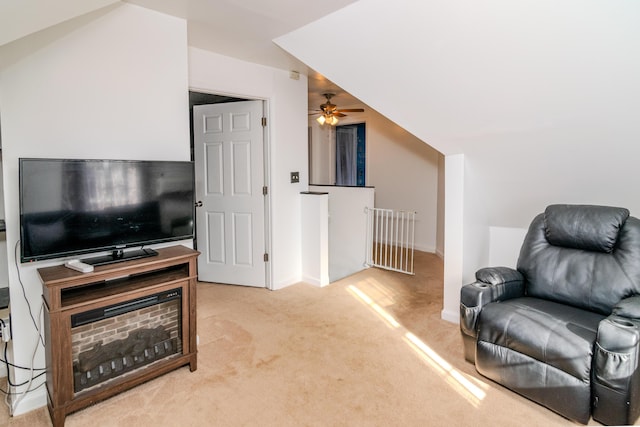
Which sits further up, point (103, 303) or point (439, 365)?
point (103, 303)

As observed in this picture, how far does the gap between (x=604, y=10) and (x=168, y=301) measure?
8.88ft

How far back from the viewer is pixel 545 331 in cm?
194

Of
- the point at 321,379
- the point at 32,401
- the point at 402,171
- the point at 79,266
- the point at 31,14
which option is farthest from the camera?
the point at 402,171

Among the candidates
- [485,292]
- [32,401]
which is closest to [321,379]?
[485,292]

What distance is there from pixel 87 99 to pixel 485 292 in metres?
2.76

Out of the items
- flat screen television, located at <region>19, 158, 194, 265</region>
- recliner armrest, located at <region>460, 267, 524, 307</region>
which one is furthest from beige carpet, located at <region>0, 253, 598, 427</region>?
flat screen television, located at <region>19, 158, 194, 265</region>

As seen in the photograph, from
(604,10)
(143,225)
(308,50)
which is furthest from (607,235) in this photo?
(143,225)

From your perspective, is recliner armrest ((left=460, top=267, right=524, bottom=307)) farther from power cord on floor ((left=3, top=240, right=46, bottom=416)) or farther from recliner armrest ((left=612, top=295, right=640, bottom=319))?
power cord on floor ((left=3, top=240, right=46, bottom=416))

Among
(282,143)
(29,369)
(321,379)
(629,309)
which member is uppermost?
(282,143)

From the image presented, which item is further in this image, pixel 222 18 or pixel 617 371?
pixel 222 18

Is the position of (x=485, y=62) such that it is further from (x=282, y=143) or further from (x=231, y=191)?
(x=231, y=191)

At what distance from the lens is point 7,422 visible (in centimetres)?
190

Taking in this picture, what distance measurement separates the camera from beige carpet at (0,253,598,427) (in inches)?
75.2

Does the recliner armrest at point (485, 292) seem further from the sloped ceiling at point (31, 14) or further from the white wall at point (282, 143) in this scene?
the sloped ceiling at point (31, 14)
